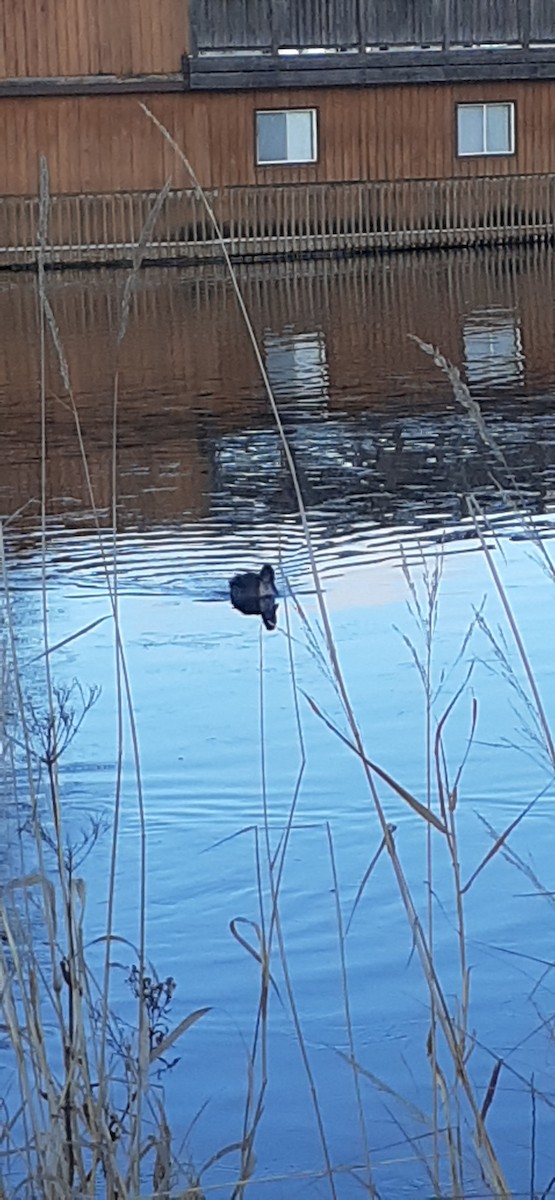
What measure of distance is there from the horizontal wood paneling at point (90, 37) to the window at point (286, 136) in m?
1.97

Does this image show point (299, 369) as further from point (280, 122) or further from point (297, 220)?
point (280, 122)

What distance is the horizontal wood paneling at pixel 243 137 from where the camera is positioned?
91.4ft

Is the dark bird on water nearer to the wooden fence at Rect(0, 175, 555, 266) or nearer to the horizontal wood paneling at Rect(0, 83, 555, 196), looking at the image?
the wooden fence at Rect(0, 175, 555, 266)

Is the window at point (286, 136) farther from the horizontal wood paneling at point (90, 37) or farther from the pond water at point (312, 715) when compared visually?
the pond water at point (312, 715)

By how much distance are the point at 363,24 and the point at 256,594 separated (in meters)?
23.7

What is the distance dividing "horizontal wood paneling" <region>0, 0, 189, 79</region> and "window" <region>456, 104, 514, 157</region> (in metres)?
4.98

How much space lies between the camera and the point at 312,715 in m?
5.62

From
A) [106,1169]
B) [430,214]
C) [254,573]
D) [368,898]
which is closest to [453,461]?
[254,573]

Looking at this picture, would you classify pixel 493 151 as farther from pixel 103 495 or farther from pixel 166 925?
pixel 166 925

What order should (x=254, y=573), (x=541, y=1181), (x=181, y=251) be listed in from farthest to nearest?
(x=181, y=251), (x=254, y=573), (x=541, y=1181)

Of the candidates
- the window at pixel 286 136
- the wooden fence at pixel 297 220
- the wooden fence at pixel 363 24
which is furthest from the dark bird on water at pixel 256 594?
the window at pixel 286 136

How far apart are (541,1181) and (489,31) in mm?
28558

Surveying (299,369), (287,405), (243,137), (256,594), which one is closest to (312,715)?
(256,594)

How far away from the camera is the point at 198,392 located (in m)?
13.3
